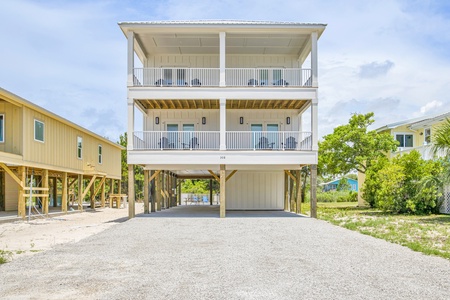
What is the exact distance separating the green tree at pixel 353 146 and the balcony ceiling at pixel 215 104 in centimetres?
618

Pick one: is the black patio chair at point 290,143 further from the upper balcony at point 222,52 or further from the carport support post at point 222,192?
the carport support post at point 222,192

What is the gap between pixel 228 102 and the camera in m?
23.2

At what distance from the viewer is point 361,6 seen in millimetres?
14477

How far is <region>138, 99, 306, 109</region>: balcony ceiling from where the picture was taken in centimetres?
2267

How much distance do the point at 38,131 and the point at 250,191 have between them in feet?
40.9

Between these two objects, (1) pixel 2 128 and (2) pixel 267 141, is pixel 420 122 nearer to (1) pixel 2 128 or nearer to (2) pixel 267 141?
(2) pixel 267 141

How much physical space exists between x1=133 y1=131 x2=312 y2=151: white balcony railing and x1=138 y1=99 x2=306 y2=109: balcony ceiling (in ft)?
4.75

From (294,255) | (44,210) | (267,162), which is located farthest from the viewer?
(44,210)

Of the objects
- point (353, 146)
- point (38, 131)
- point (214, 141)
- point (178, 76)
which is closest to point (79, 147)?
point (38, 131)

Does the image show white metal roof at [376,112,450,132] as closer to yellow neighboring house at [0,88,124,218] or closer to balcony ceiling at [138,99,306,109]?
balcony ceiling at [138,99,306,109]

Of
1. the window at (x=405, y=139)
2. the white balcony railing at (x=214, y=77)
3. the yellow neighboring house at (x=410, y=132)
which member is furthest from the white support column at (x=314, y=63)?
the window at (x=405, y=139)

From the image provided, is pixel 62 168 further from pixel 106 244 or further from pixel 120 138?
pixel 120 138

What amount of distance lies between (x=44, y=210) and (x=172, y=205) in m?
11.1

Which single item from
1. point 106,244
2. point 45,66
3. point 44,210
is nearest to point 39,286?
point 106,244
